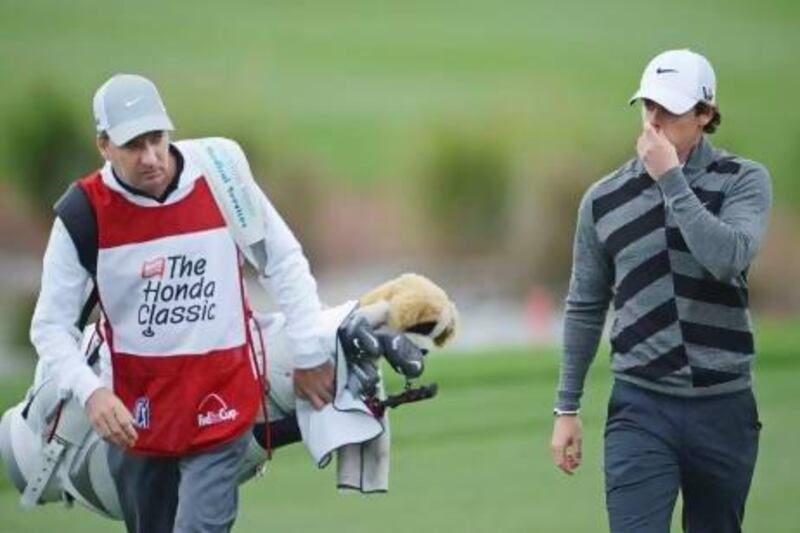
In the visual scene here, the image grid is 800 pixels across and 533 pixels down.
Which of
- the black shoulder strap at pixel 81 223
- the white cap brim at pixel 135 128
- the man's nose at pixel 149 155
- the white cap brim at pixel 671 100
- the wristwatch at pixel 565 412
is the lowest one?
the wristwatch at pixel 565 412

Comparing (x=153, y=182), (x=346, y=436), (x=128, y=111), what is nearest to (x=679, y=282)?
(x=346, y=436)

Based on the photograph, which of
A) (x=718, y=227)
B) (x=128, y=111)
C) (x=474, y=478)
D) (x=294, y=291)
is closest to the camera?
(x=718, y=227)

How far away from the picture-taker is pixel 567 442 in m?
5.50

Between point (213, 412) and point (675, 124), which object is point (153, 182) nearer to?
point (213, 412)

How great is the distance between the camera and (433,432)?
10.4 metres

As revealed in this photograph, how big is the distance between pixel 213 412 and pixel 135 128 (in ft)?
2.53

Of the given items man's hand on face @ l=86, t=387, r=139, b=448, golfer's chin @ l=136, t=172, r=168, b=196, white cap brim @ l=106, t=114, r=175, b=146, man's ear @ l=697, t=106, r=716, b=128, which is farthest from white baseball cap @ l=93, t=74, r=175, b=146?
man's ear @ l=697, t=106, r=716, b=128

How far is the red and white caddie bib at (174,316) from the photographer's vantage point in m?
5.34

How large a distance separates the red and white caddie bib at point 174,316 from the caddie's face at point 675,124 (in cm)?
115

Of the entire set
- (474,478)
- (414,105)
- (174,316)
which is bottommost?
(474,478)

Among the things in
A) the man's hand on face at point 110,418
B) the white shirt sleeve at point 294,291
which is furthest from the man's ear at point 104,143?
the man's hand on face at point 110,418

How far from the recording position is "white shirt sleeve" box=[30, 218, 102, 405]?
529cm

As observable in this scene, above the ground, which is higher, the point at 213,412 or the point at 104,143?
the point at 104,143

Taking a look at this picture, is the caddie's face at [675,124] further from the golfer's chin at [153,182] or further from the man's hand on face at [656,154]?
the golfer's chin at [153,182]
